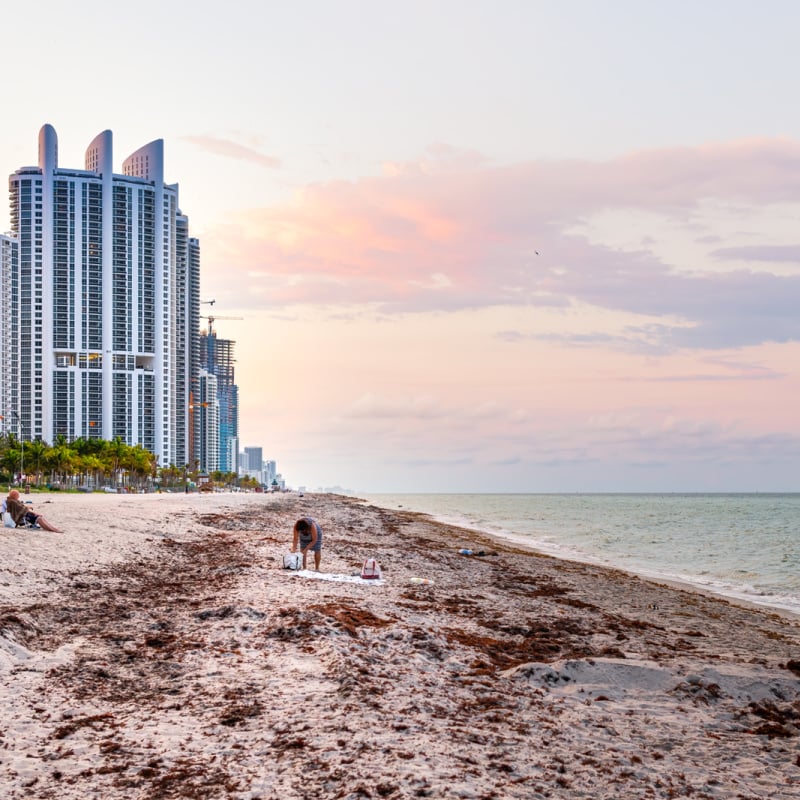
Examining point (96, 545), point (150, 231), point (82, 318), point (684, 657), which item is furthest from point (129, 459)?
point (684, 657)

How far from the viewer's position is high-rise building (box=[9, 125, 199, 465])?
597 feet

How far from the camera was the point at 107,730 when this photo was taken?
21.9 ft

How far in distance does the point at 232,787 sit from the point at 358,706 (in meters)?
2.05

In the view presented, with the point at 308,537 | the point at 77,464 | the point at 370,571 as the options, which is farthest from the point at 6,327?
the point at 370,571

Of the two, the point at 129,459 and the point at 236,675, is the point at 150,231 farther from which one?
the point at 236,675

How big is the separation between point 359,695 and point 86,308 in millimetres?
195178

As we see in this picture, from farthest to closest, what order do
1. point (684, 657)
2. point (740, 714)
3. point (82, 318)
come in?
point (82, 318) < point (684, 657) < point (740, 714)

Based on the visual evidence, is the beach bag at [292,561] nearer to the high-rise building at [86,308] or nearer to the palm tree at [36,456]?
the palm tree at [36,456]

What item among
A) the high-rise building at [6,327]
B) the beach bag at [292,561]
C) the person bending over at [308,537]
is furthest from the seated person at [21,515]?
the high-rise building at [6,327]

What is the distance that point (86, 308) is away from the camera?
184500 millimetres

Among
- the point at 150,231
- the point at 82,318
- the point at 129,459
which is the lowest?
the point at 129,459

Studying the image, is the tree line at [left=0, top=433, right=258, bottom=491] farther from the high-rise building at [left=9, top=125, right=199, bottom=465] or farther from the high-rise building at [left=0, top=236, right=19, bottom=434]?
the high-rise building at [left=0, top=236, right=19, bottom=434]

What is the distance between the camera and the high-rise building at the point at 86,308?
182000mm

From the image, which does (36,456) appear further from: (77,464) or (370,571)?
(370,571)
